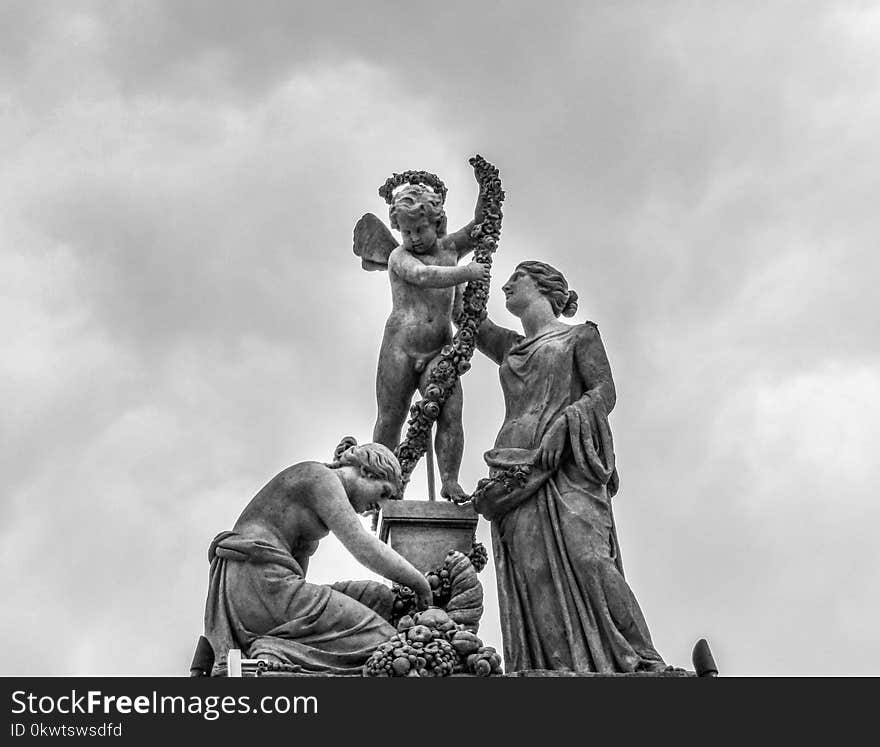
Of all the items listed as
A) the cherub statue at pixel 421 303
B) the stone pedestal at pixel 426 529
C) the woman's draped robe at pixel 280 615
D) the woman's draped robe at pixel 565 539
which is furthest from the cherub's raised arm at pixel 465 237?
the woman's draped robe at pixel 280 615

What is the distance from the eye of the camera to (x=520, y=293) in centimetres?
1917

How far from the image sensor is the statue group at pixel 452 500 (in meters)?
16.5

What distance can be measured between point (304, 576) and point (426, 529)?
145 cm

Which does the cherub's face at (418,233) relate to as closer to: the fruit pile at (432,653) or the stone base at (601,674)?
the fruit pile at (432,653)

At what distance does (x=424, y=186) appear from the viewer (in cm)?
1928

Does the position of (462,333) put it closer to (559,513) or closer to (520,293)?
(520,293)

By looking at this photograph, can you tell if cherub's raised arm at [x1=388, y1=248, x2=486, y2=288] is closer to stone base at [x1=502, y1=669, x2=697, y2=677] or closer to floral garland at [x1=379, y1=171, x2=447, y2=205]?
floral garland at [x1=379, y1=171, x2=447, y2=205]

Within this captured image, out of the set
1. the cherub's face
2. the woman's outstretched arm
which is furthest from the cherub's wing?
the woman's outstretched arm

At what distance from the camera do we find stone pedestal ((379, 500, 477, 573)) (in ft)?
58.1

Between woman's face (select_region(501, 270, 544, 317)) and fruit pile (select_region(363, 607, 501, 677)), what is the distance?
154 inches

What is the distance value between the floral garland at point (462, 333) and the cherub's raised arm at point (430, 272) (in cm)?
14
